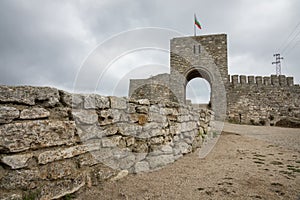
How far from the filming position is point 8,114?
1.62 meters

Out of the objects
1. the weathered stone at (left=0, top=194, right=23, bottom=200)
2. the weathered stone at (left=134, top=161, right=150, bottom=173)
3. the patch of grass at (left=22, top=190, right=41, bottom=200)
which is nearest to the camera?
the weathered stone at (left=0, top=194, right=23, bottom=200)

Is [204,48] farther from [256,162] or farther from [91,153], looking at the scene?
[91,153]

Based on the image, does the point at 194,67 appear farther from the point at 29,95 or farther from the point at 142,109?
the point at 29,95

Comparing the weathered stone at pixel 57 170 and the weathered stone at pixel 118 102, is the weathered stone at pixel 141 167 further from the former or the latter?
the weathered stone at pixel 57 170

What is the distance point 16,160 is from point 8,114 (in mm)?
423

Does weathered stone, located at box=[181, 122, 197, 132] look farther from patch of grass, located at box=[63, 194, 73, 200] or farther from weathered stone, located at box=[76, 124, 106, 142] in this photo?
patch of grass, located at box=[63, 194, 73, 200]

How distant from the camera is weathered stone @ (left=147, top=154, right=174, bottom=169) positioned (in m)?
3.11

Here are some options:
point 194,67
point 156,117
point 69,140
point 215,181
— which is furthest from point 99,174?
point 194,67

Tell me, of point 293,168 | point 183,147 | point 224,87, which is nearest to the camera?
point 293,168

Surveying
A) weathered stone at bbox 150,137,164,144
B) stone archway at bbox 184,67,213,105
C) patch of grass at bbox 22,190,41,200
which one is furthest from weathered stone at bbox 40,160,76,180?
stone archway at bbox 184,67,213,105

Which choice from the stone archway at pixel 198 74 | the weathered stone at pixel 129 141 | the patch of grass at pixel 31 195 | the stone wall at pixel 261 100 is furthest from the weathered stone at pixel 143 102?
the stone wall at pixel 261 100

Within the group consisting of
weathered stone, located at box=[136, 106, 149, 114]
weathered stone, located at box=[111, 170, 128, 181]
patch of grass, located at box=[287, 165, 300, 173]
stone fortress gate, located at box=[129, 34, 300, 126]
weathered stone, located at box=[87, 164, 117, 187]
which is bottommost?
patch of grass, located at box=[287, 165, 300, 173]

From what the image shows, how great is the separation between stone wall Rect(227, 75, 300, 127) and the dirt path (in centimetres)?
925

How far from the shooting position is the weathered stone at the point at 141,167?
9.46ft
